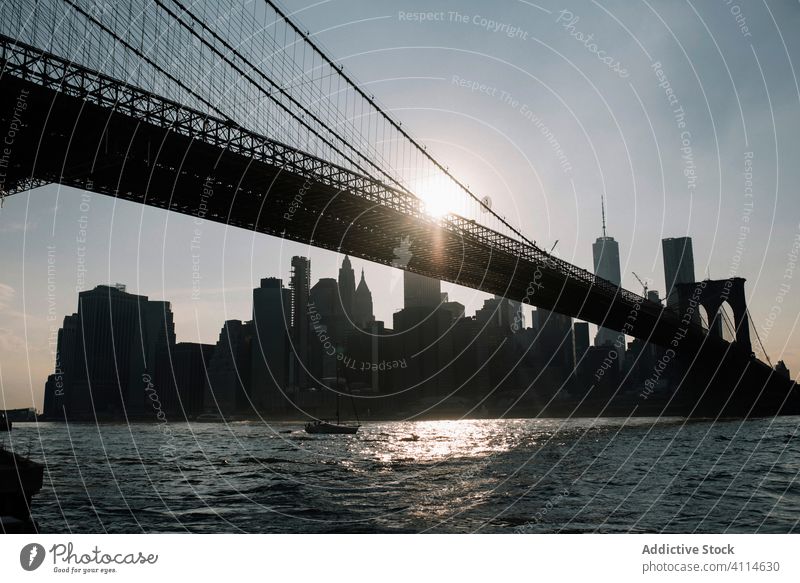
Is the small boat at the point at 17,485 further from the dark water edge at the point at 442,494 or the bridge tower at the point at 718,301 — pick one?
the bridge tower at the point at 718,301

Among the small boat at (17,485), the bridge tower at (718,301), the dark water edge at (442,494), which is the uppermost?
the bridge tower at (718,301)

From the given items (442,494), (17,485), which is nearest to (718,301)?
(442,494)

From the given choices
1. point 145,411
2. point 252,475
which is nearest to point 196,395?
point 145,411

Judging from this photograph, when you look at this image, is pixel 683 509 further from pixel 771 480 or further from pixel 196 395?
pixel 196 395
